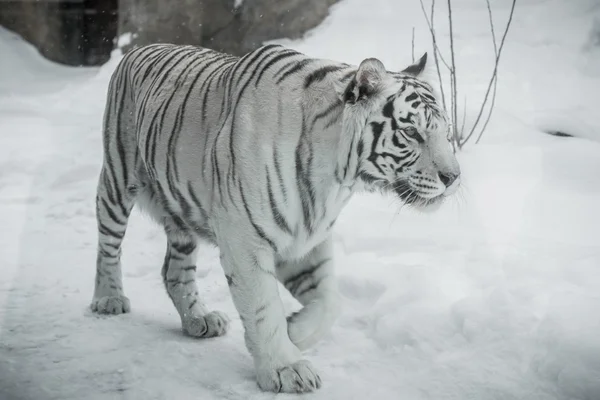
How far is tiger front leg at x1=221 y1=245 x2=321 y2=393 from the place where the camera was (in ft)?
5.65

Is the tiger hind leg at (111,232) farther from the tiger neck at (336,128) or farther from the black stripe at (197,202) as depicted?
the tiger neck at (336,128)

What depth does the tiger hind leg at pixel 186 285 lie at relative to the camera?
216 cm

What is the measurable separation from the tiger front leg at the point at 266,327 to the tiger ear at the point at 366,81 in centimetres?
40

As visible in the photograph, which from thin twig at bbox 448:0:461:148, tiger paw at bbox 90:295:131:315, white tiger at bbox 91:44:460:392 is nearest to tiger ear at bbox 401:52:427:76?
white tiger at bbox 91:44:460:392

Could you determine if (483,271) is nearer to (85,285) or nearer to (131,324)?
(131,324)

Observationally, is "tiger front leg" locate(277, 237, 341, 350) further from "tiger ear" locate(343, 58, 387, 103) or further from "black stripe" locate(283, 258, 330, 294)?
"tiger ear" locate(343, 58, 387, 103)

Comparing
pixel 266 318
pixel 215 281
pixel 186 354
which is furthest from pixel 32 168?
pixel 266 318

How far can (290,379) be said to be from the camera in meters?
1.72

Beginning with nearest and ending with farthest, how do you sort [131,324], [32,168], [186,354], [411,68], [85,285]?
1. [411,68]
2. [186,354]
3. [131,324]
4. [85,285]
5. [32,168]

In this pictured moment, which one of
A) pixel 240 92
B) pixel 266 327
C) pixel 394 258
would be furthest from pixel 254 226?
pixel 394 258

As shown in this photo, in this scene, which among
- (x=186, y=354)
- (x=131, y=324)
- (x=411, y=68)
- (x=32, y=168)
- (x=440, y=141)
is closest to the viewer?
(x=440, y=141)

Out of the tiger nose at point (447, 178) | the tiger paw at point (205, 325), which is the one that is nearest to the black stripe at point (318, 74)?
the tiger nose at point (447, 178)

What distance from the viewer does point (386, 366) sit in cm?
195

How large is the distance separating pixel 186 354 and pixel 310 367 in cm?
40
